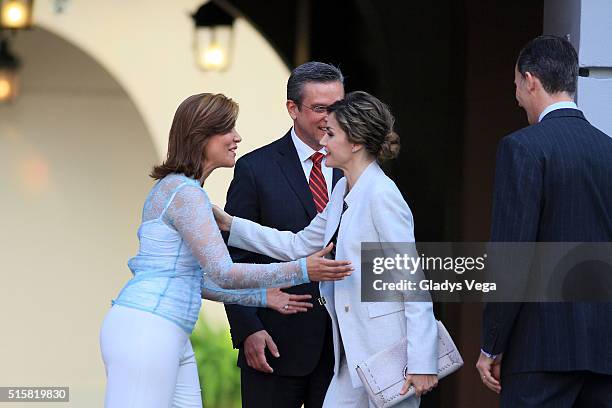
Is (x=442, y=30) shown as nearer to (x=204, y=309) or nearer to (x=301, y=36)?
(x=301, y=36)

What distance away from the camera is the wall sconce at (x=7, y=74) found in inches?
348

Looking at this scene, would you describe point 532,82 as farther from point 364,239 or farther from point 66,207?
point 66,207

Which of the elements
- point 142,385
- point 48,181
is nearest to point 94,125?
point 48,181

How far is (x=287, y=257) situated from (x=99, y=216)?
15.4 feet

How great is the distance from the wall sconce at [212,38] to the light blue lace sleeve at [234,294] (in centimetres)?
411

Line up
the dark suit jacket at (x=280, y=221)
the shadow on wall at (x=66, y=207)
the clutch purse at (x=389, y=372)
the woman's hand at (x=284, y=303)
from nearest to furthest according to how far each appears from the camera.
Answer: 1. the clutch purse at (x=389, y=372)
2. the woman's hand at (x=284, y=303)
3. the dark suit jacket at (x=280, y=221)
4. the shadow on wall at (x=66, y=207)

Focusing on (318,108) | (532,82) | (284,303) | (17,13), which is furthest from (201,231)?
(17,13)

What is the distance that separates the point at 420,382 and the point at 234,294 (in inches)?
30.9

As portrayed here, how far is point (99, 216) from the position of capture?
9.20 m

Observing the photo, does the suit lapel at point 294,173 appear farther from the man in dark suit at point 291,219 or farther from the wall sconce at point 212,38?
the wall sconce at point 212,38

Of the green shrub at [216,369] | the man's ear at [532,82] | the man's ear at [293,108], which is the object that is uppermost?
the man's ear at [532,82]

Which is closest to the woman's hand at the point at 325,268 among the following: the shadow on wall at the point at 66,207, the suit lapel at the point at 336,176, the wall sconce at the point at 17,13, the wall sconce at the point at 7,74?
the suit lapel at the point at 336,176

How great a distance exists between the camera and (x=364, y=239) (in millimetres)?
4250

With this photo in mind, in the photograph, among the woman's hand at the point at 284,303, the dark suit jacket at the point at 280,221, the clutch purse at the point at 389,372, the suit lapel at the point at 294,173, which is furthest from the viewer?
the suit lapel at the point at 294,173
